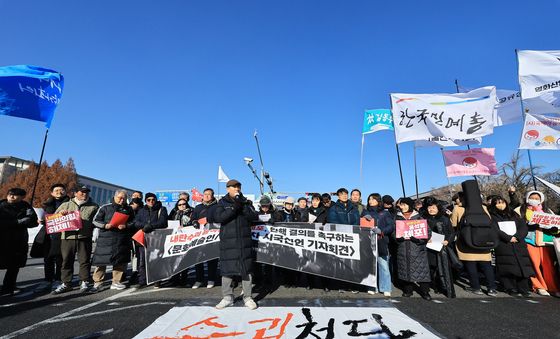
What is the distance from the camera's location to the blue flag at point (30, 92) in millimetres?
6566

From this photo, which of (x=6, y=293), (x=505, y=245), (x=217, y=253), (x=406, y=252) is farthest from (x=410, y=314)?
(x=6, y=293)

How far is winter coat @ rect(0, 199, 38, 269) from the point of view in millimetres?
5164

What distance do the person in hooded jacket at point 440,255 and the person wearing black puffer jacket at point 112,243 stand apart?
19.2 feet

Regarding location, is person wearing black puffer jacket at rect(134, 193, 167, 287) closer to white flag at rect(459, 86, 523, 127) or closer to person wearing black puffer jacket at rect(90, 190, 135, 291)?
person wearing black puffer jacket at rect(90, 190, 135, 291)

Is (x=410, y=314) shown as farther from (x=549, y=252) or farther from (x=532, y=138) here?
(x=532, y=138)

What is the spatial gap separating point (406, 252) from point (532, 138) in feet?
18.5

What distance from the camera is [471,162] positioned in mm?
9000

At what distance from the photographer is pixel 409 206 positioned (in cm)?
545

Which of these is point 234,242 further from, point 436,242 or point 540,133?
point 540,133

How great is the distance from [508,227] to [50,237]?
355 inches

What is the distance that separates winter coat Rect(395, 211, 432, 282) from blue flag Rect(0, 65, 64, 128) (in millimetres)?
8379

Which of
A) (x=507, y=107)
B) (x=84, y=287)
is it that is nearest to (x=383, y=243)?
(x=84, y=287)

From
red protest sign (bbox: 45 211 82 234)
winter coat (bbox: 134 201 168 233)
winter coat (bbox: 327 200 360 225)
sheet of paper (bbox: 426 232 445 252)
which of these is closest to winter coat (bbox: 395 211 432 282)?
sheet of paper (bbox: 426 232 445 252)

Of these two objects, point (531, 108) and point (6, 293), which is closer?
point (6, 293)
